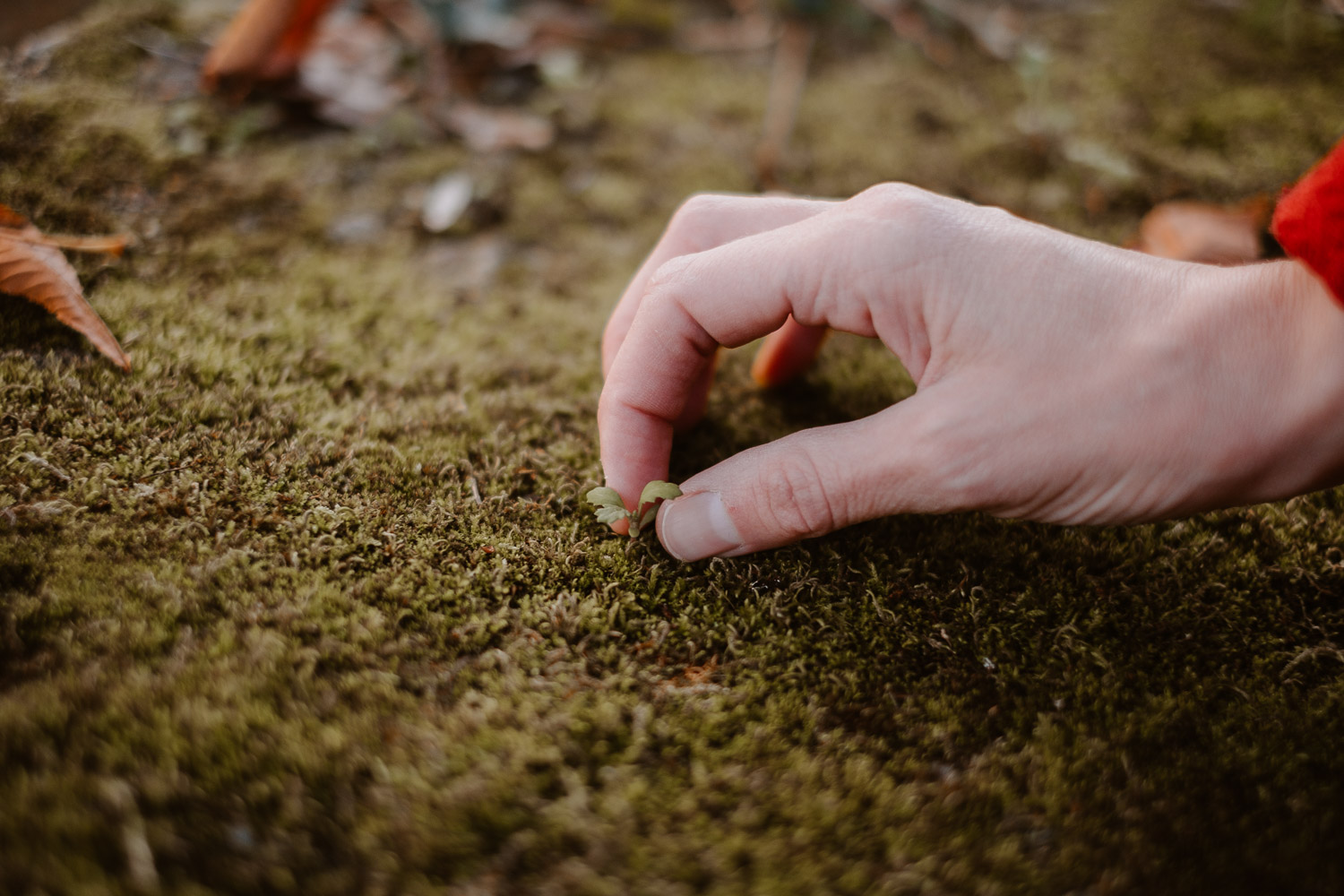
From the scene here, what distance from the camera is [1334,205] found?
133 centimetres

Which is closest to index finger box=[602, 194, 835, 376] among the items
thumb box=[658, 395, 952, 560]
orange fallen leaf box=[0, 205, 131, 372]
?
thumb box=[658, 395, 952, 560]

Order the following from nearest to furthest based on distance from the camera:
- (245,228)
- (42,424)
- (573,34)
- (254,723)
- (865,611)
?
(254,723) → (865,611) → (42,424) → (245,228) → (573,34)

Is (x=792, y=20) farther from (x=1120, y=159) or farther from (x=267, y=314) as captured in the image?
(x=267, y=314)

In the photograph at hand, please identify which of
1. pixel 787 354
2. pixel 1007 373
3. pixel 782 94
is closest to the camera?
pixel 1007 373

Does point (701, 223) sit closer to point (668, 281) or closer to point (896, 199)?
point (668, 281)

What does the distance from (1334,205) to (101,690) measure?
97.8 inches

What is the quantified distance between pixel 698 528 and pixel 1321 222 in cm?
138

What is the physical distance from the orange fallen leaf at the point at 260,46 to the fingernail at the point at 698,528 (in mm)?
2917

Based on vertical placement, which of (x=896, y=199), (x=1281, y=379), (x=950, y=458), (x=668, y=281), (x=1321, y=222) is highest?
(x=1321, y=222)

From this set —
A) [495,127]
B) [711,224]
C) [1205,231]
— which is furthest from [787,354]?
[495,127]

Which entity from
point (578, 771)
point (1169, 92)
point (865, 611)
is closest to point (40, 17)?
point (578, 771)

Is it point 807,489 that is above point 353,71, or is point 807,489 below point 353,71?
below

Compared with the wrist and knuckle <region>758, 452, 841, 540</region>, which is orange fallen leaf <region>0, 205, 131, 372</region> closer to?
knuckle <region>758, 452, 841, 540</region>

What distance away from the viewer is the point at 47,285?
201 cm
